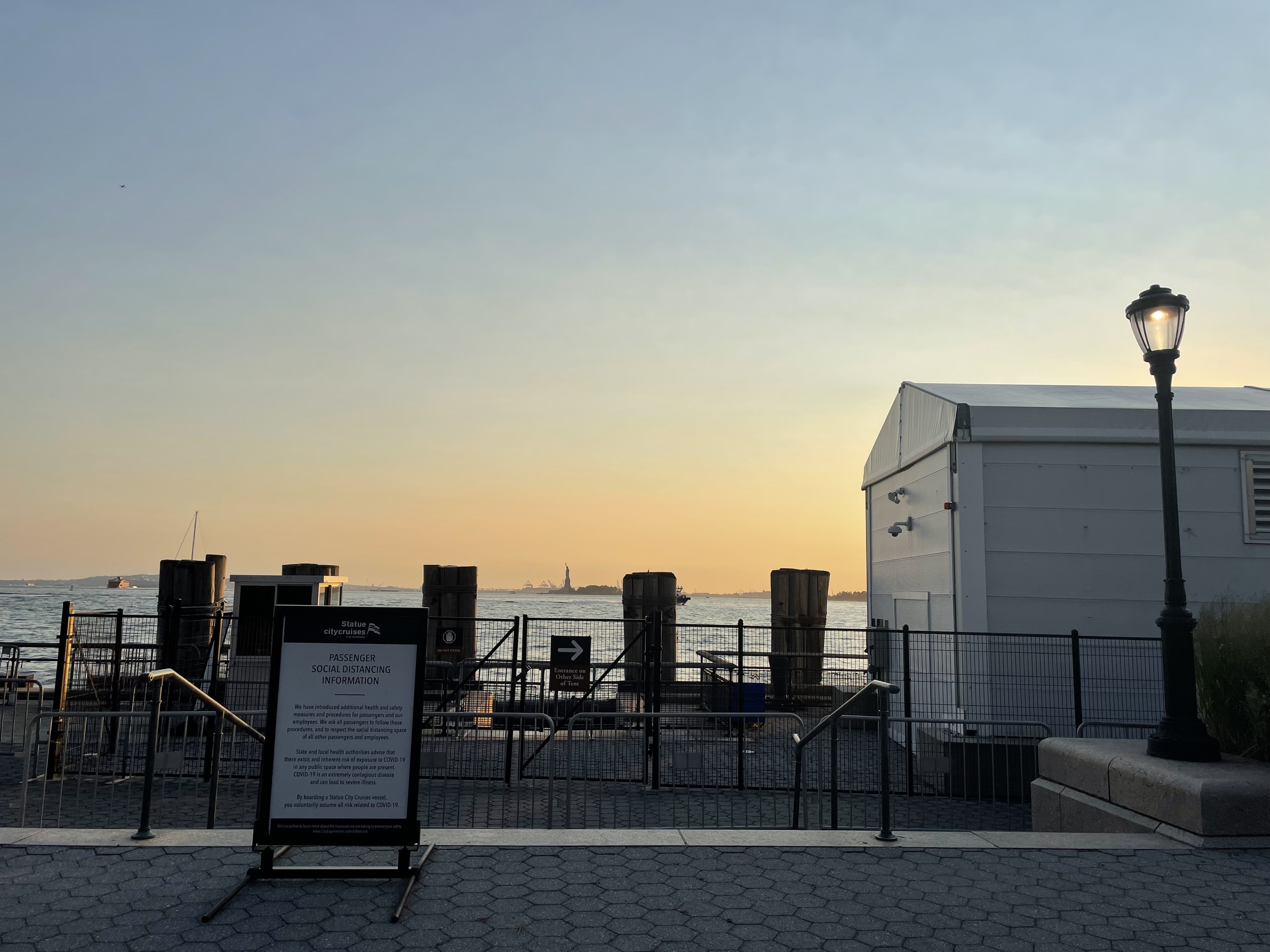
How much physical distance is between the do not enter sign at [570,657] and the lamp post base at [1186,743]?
6.97 m

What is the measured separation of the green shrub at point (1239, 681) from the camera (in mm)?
8031

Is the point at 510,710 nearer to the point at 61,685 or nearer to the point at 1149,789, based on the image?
the point at 61,685

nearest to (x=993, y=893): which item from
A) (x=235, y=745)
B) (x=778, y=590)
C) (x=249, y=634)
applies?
(x=235, y=745)

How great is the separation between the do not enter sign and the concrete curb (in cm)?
586

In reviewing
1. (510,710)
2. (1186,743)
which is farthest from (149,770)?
(1186,743)

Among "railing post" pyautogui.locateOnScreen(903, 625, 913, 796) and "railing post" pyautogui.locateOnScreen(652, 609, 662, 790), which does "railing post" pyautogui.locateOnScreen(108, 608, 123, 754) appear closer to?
"railing post" pyautogui.locateOnScreen(652, 609, 662, 790)

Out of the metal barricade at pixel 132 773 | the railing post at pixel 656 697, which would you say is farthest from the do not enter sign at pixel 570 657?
the metal barricade at pixel 132 773

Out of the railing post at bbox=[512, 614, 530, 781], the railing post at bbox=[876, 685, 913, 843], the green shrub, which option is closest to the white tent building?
the green shrub

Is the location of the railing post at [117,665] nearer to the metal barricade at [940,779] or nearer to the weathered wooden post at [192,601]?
the weathered wooden post at [192,601]

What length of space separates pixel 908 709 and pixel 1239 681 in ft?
14.1

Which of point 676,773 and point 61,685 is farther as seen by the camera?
point 676,773

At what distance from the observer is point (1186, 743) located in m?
7.79

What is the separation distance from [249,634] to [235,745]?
3.15 metres

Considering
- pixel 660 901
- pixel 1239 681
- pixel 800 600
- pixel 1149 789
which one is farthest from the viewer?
pixel 800 600
